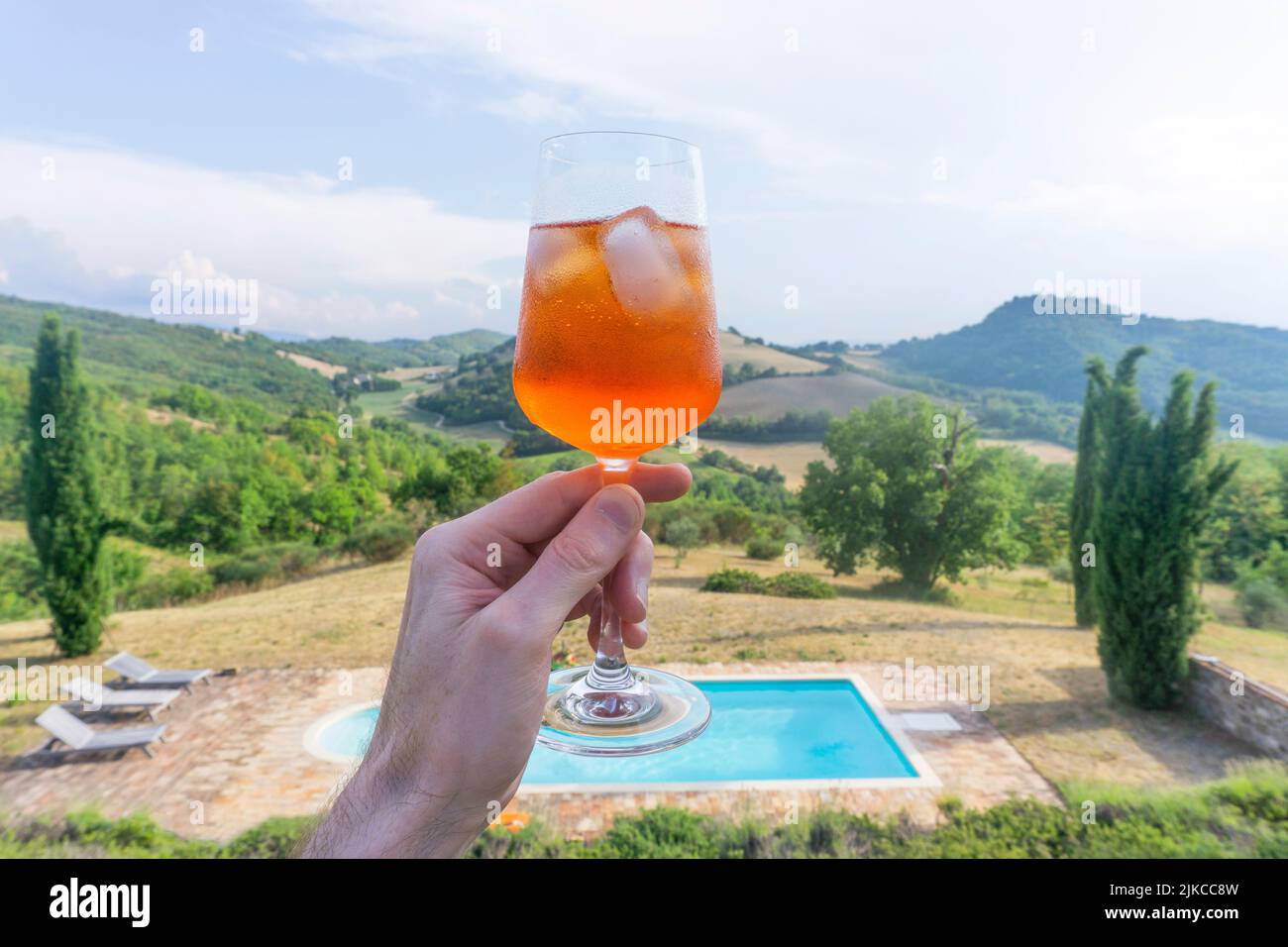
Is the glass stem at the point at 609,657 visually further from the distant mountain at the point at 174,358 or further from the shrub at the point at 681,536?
the distant mountain at the point at 174,358

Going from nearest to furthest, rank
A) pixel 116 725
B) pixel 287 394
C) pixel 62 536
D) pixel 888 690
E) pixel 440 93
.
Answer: pixel 116 725, pixel 888 690, pixel 62 536, pixel 440 93, pixel 287 394

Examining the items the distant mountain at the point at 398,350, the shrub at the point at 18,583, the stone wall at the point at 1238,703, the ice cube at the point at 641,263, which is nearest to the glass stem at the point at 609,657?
the ice cube at the point at 641,263

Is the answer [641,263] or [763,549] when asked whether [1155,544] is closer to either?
[763,549]

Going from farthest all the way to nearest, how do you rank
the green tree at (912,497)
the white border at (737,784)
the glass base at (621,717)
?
the green tree at (912,497) < the white border at (737,784) < the glass base at (621,717)

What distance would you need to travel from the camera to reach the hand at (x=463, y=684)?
2.72ft

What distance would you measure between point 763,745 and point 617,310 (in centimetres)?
518

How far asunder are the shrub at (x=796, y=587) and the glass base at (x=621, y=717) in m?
7.08

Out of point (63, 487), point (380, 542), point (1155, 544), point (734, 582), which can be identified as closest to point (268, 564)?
point (380, 542)

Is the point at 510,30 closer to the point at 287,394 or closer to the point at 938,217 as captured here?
the point at 938,217

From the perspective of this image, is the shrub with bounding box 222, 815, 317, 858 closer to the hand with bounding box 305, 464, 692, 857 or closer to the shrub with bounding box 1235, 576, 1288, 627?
the hand with bounding box 305, 464, 692, 857

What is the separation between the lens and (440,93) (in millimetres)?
8555

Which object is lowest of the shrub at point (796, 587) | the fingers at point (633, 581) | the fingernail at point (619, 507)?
the shrub at point (796, 587)
